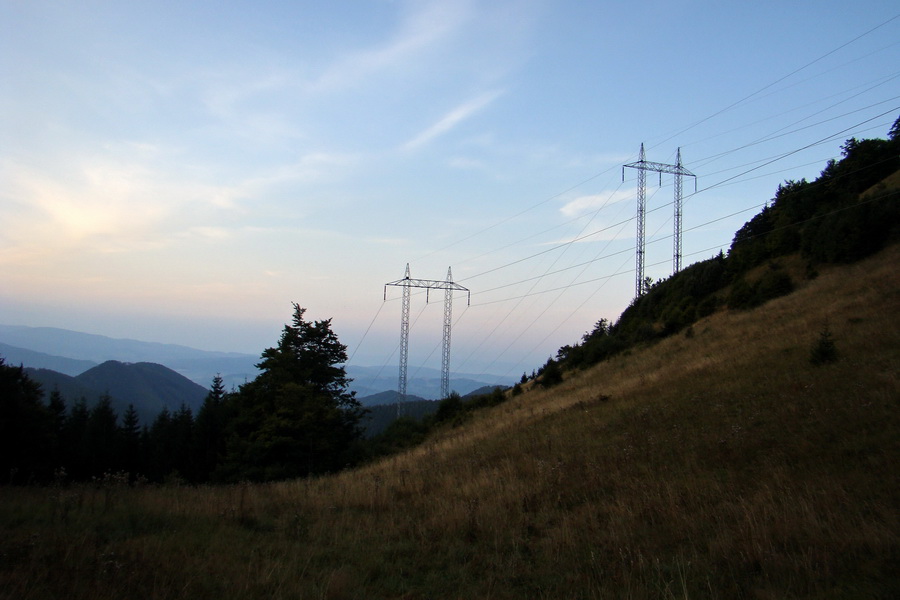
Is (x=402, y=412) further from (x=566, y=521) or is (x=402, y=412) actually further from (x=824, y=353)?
(x=566, y=521)

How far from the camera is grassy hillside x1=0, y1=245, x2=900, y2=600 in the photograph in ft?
13.0

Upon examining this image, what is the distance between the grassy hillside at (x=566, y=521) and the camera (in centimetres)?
395

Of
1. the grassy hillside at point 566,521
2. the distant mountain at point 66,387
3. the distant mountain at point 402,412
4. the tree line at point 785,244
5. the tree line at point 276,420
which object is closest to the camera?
the grassy hillside at point 566,521

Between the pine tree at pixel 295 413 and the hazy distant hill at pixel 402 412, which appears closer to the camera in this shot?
the pine tree at pixel 295 413

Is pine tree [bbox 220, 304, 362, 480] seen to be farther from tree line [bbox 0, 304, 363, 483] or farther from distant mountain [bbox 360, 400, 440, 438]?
distant mountain [bbox 360, 400, 440, 438]

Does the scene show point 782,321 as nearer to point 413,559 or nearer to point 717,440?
point 717,440

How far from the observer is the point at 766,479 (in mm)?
6586

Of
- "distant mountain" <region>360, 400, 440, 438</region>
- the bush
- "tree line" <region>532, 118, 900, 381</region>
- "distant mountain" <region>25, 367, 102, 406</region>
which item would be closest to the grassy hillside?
the bush

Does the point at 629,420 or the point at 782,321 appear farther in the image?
the point at 782,321

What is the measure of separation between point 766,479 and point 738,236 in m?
38.1

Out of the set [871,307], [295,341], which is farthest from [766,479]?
[295,341]

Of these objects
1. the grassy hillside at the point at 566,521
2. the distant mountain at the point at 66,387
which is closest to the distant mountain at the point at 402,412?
the grassy hillside at the point at 566,521

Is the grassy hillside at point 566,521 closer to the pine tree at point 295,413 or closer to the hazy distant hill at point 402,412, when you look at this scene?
the pine tree at point 295,413

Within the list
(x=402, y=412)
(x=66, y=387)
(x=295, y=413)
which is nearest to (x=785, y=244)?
(x=402, y=412)
